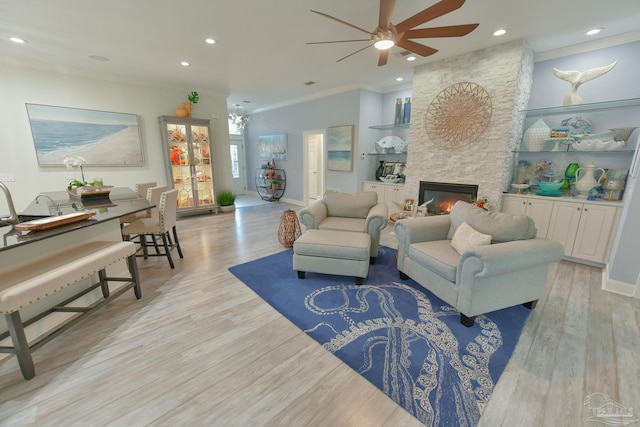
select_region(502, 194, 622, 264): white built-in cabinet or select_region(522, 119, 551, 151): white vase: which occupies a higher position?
select_region(522, 119, 551, 151): white vase

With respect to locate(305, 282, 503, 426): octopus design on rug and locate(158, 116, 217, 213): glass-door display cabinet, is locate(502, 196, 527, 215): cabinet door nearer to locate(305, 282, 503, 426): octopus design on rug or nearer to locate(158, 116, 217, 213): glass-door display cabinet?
locate(305, 282, 503, 426): octopus design on rug

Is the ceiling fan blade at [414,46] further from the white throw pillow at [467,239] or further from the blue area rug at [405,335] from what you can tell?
the blue area rug at [405,335]

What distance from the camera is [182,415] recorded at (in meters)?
1.40

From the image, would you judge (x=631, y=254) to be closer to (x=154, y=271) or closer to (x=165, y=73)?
(x=154, y=271)

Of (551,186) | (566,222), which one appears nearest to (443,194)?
(551,186)

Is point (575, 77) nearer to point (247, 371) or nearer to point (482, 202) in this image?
point (482, 202)

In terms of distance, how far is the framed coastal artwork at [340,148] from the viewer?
224 inches

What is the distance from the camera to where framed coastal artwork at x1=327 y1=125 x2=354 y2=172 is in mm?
5691

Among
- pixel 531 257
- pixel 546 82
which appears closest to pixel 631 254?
pixel 531 257

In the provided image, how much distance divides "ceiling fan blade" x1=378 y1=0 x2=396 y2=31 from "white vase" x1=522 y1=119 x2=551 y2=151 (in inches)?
115

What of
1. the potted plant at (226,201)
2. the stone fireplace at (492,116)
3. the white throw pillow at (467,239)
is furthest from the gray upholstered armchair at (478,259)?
the potted plant at (226,201)

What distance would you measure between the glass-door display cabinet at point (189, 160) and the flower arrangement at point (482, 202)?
5.47 m

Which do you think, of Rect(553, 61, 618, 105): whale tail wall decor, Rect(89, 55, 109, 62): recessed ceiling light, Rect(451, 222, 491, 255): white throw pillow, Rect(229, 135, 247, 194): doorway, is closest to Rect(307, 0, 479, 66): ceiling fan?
Rect(451, 222, 491, 255): white throw pillow

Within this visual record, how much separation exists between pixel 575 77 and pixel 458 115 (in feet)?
4.47
